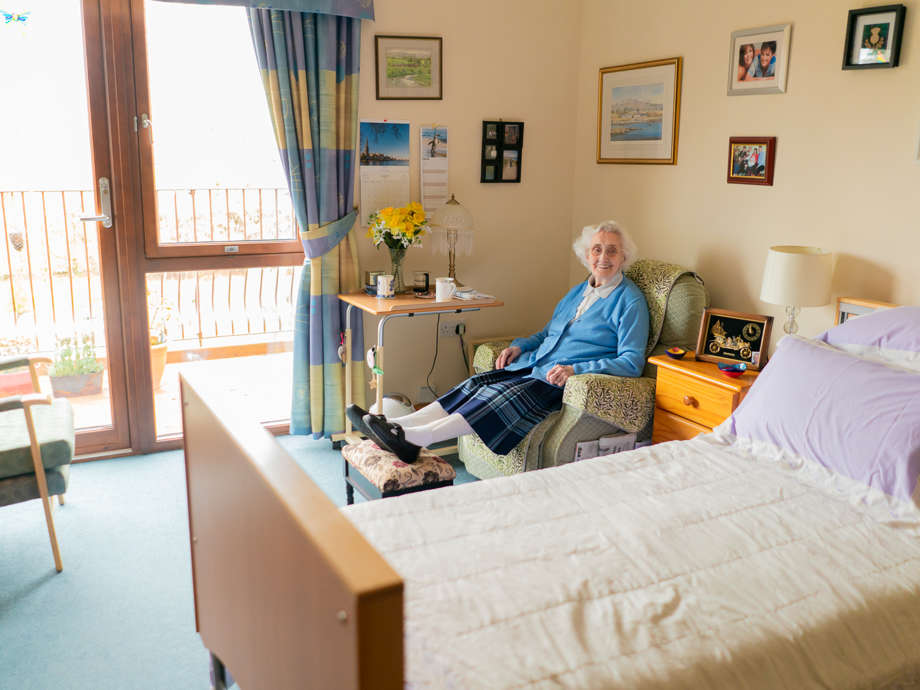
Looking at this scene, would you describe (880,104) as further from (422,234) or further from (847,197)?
(422,234)

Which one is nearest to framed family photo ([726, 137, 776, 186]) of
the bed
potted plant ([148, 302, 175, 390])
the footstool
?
the bed

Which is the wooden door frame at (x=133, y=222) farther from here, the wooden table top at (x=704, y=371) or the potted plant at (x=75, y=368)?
the wooden table top at (x=704, y=371)

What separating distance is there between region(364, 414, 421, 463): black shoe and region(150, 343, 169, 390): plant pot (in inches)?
58.6

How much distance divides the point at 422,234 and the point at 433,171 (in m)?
0.37

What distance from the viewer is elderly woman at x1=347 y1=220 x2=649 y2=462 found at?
310 cm

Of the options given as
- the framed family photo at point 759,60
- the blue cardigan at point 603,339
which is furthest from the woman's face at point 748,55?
the blue cardigan at point 603,339

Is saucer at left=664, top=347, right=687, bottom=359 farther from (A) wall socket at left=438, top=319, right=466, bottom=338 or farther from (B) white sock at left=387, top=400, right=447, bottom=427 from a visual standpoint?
(A) wall socket at left=438, top=319, right=466, bottom=338

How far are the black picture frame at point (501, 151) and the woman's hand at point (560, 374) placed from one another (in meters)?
1.33

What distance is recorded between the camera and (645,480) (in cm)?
221

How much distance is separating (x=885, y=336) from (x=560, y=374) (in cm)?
122

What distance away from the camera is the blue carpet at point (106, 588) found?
2.23 meters

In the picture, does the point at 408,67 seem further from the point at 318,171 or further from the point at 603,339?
the point at 603,339

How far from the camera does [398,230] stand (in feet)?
11.8

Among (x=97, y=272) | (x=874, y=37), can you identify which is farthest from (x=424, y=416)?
(x=874, y=37)
